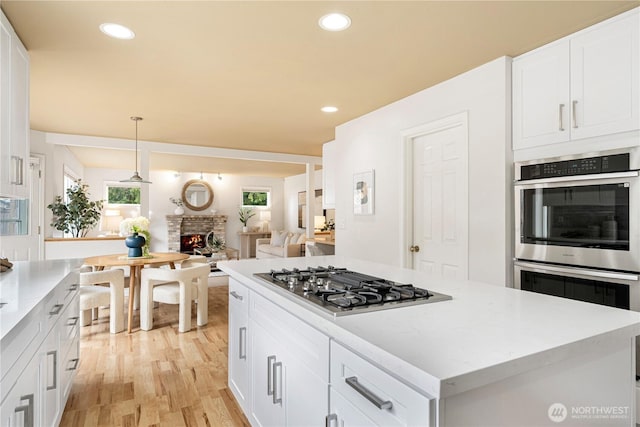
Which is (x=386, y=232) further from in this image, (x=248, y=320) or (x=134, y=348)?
(x=134, y=348)

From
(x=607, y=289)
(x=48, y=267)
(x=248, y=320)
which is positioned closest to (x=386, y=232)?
(x=607, y=289)

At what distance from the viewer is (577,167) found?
7.48 feet

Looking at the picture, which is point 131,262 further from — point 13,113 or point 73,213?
point 73,213

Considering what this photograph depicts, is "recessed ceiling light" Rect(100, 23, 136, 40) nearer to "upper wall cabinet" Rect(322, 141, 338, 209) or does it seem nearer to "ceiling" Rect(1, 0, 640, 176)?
"ceiling" Rect(1, 0, 640, 176)

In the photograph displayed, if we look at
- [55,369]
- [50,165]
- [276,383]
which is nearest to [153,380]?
[55,369]

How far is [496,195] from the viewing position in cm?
269

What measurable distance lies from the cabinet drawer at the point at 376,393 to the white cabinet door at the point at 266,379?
1.60ft

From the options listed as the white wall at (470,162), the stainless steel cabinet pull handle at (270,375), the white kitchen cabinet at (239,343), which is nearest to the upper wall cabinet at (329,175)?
the white wall at (470,162)

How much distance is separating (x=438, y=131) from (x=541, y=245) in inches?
52.7

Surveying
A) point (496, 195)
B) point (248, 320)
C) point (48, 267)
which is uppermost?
point (496, 195)

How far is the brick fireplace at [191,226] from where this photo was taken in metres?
9.80

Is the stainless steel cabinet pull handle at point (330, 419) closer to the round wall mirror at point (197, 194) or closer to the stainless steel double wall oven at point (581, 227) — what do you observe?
the stainless steel double wall oven at point (581, 227)

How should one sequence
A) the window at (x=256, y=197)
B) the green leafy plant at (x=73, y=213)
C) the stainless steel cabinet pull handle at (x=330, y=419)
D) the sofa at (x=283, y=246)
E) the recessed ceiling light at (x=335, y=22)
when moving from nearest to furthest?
the stainless steel cabinet pull handle at (x=330, y=419) < the recessed ceiling light at (x=335, y=22) < the green leafy plant at (x=73, y=213) < the sofa at (x=283, y=246) < the window at (x=256, y=197)

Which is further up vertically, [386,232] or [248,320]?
[386,232]
